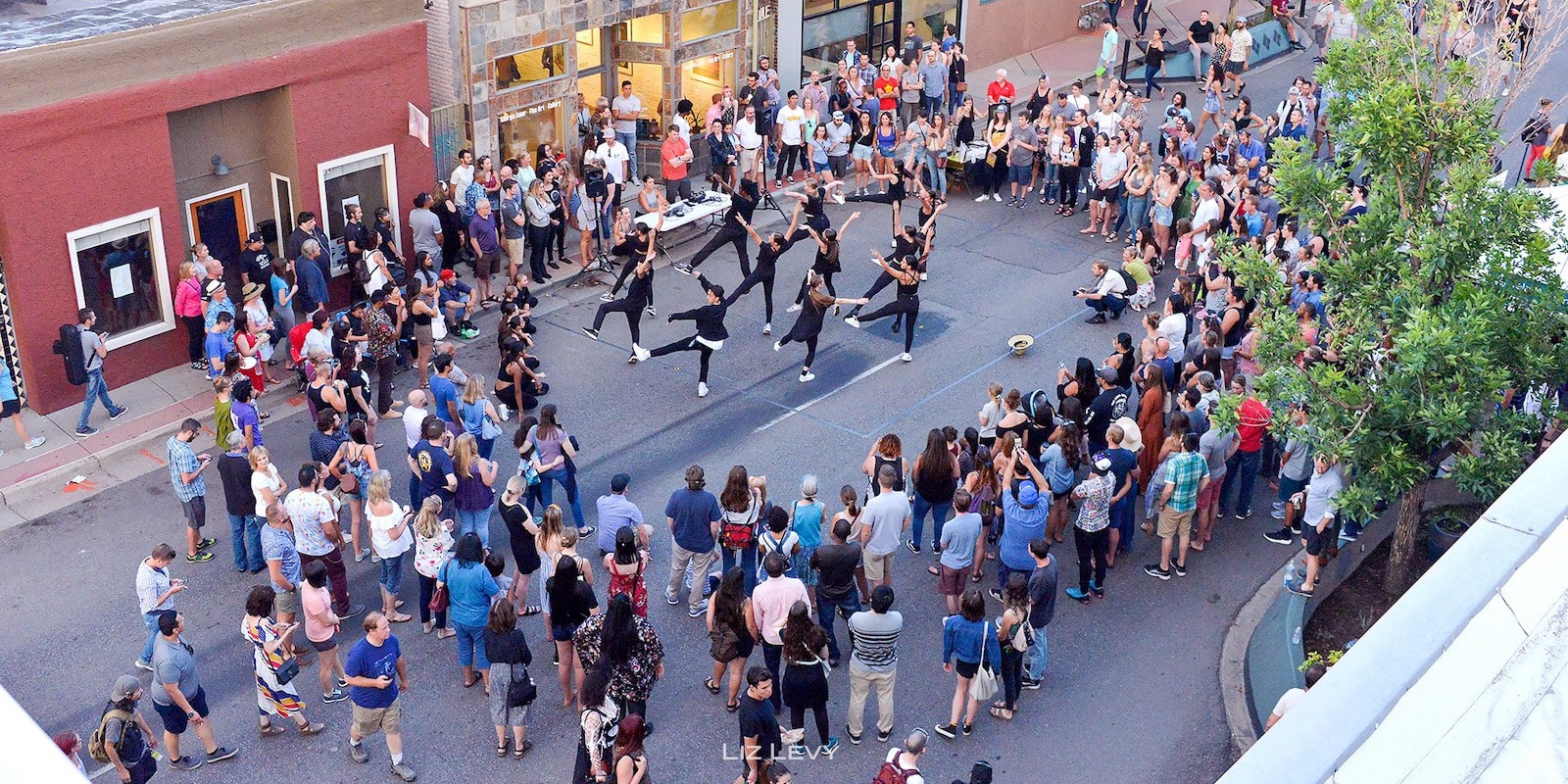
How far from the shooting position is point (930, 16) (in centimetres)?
Answer: 2933

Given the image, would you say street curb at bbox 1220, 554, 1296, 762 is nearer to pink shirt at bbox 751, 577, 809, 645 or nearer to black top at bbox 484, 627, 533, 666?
pink shirt at bbox 751, 577, 809, 645

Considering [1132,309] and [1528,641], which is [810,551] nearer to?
[1528,641]

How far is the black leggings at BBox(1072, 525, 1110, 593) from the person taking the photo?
Answer: 12.7 meters

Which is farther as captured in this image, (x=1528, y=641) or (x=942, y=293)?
(x=942, y=293)

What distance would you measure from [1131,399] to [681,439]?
5.07 metres

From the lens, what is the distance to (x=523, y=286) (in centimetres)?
1670

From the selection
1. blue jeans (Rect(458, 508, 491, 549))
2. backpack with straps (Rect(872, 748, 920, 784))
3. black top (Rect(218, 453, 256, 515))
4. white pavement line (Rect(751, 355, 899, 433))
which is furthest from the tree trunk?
black top (Rect(218, 453, 256, 515))

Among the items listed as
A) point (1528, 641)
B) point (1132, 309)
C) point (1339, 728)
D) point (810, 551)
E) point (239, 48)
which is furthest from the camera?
point (1132, 309)

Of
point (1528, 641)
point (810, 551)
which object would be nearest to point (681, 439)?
point (810, 551)

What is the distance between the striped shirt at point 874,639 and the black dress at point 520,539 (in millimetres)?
2835

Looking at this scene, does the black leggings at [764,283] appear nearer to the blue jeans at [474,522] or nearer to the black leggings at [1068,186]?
the blue jeans at [474,522]

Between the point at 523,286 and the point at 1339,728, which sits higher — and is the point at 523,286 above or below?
below

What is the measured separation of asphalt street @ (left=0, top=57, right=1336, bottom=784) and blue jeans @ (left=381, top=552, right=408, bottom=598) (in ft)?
1.47

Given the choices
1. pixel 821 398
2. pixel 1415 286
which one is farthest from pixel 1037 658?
pixel 821 398
